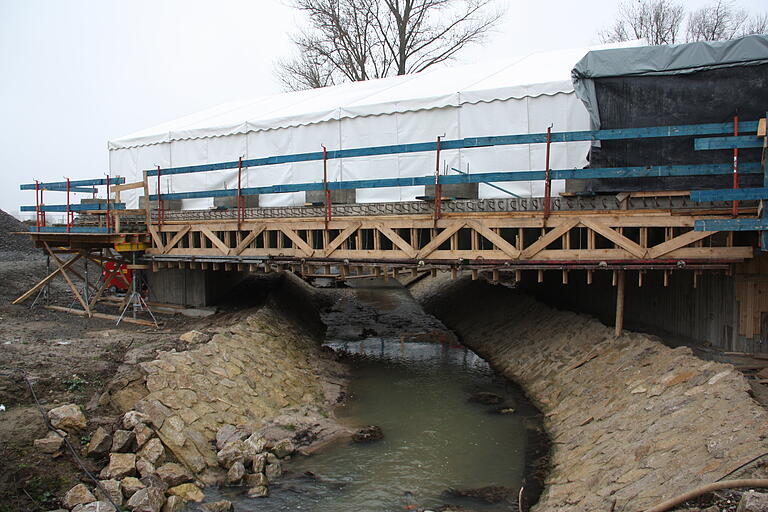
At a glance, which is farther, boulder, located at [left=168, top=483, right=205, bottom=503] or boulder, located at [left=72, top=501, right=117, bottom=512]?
boulder, located at [left=168, top=483, right=205, bottom=503]

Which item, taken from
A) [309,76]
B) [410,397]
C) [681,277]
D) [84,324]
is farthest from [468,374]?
[309,76]

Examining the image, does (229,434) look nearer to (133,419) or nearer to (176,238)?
(133,419)

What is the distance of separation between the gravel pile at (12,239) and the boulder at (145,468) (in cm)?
2082

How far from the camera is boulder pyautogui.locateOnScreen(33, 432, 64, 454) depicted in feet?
24.6

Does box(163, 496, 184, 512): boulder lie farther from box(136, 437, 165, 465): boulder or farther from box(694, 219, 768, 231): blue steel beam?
box(694, 219, 768, 231): blue steel beam

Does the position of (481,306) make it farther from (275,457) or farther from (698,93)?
(275,457)

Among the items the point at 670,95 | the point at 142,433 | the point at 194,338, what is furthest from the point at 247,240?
the point at 670,95

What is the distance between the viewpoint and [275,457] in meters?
8.80

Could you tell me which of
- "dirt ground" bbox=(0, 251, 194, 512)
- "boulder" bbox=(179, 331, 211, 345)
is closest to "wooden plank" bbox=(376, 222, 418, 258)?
"boulder" bbox=(179, 331, 211, 345)

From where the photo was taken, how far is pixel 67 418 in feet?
26.5

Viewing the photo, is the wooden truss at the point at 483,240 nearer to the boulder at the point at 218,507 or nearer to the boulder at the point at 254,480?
the boulder at the point at 254,480

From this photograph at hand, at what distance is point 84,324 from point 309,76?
21956 millimetres

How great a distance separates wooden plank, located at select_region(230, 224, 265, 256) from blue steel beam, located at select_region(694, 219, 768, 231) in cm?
876

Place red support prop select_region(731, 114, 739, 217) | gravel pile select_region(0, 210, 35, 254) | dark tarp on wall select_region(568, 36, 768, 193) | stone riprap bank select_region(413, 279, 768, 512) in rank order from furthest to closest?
gravel pile select_region(0, 210, 35, 254) < dark tarp on wall select_region(568, 36, 768, 193) < red support prop select_region(731, 114, 739, 217) < stone riprap bank select_region(413, 279, 768, 512)
